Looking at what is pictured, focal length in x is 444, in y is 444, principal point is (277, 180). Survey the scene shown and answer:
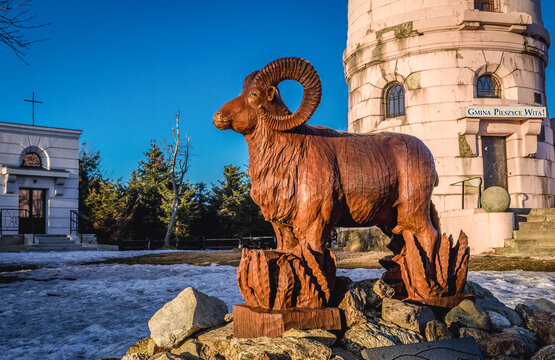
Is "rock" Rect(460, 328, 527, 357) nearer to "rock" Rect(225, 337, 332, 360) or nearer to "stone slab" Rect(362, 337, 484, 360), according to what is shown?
"stone slab" Rect(362, 337, 484, 360)

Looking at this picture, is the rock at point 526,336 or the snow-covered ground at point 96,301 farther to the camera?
the snow-covered ground at point 96,301

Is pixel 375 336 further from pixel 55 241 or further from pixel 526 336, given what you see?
pixel 55 241

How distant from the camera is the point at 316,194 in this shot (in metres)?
3.11

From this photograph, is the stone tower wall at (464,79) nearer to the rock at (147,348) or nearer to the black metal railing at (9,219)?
the rock at (147,348)

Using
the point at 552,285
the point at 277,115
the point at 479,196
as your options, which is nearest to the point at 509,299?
the point at 552,285

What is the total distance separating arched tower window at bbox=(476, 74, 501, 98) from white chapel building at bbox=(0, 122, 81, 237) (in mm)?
21233

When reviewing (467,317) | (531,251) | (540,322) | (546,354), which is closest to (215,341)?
(467,317)

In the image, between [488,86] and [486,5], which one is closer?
[488,86]

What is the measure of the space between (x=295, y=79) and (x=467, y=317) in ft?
7.24

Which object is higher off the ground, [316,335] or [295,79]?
[295,79]

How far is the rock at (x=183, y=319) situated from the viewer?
10.9ft

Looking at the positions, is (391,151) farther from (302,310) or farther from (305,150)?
(302,310)

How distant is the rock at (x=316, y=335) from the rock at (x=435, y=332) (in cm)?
72

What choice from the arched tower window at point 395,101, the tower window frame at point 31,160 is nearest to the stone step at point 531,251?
the arched tower window at point 395,101
